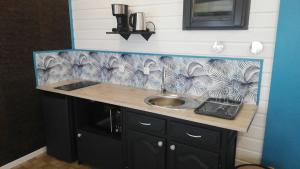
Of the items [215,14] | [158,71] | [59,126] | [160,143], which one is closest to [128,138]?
[160,143]

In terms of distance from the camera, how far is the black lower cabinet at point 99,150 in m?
2.15

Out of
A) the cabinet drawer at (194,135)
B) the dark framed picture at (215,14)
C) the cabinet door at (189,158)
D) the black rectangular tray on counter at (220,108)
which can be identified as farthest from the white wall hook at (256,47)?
the cabinet door at (189,158)

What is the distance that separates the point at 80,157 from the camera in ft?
8.06

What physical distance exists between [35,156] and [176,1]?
239cm

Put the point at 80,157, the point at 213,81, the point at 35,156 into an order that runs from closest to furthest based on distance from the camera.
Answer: the point at 213,81
the point at 80,157
the point at 35,156

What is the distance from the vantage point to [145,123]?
188 cm

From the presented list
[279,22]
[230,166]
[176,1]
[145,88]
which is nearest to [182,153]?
[230,166]

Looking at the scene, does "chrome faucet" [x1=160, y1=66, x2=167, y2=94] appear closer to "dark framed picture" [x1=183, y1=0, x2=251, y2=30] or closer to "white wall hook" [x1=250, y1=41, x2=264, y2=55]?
"dark framed picture" [x1=183, y1=0, x2=251, y2=30]

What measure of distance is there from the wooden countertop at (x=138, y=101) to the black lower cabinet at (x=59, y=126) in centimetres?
11

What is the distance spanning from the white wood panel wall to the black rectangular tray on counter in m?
0.27

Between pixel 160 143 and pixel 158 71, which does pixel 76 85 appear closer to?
pixel 158 71

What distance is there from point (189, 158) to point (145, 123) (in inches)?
17.6

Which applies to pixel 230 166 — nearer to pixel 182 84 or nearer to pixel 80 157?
pixel 182 84

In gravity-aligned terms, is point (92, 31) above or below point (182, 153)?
above
